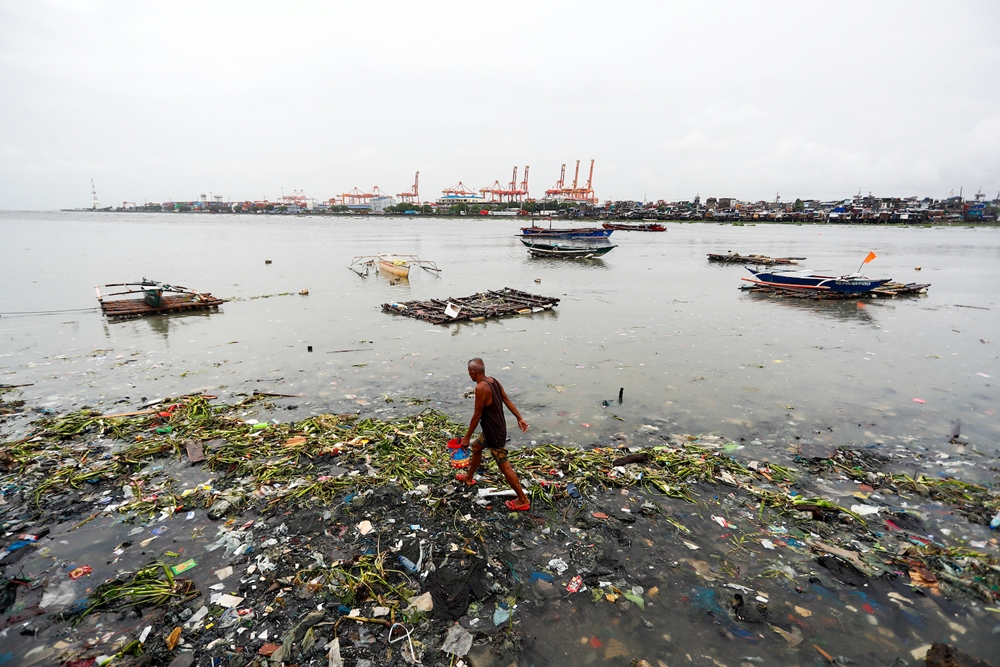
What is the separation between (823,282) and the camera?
1998 cm

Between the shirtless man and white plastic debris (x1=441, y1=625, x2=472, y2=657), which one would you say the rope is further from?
white plastic debris (x1=441, y1=625, x2=472, y2=657)

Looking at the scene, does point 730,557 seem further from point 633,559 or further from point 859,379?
point 859,379

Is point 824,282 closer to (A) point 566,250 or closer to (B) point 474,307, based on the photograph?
(B) point 474,307

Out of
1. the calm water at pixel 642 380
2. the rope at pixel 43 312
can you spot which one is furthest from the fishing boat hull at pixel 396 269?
the rope at pixel 43 312

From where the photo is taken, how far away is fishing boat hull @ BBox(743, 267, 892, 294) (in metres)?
19.5

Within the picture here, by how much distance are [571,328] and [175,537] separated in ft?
37.0

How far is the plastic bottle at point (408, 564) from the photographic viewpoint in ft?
13.8

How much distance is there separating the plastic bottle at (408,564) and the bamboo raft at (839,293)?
21856mm

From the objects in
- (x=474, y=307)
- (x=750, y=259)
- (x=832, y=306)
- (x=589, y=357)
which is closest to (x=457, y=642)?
(x=589, y=357)

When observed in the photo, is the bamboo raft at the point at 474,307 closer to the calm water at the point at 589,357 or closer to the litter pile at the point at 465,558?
the calm water at the point at 589,357

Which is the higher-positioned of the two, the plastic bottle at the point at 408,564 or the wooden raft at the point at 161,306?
the plastic bottle at the point at 408,564

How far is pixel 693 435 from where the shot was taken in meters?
7.11

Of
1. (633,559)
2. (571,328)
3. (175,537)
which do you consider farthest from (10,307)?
(633,559)

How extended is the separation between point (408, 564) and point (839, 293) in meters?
22.8
